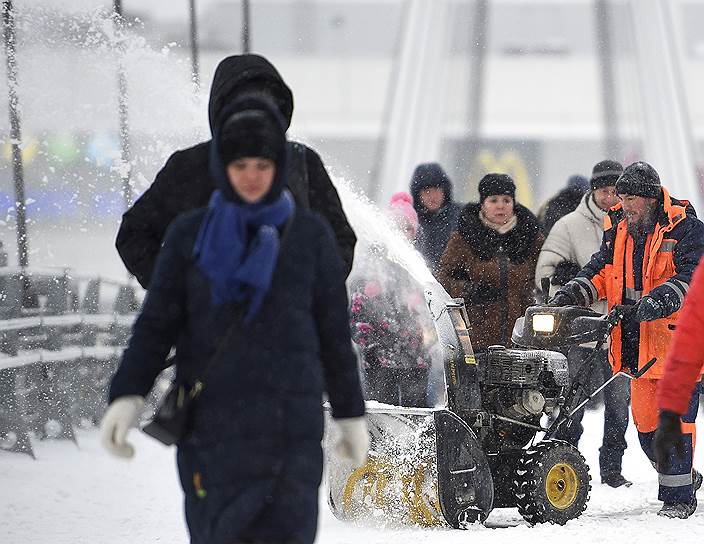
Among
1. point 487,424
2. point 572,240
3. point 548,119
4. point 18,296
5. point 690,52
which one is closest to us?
point 487,424

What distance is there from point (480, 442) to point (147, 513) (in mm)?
1568

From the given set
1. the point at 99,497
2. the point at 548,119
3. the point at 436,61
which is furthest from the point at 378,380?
the point at 548,119

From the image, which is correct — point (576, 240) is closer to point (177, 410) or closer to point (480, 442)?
point (480, 442)

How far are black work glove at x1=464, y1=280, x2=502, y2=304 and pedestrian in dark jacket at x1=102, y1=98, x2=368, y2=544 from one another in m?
3.70

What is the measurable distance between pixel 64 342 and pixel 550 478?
460 cm

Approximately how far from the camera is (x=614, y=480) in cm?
747

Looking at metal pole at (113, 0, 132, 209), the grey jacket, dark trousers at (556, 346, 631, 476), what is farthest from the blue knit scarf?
metal pole at (113, 0, 132, 209)

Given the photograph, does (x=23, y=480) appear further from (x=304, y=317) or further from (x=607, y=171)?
(x=304, y=317)

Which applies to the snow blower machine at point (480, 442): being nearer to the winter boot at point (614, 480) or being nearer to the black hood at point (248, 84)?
the winter boot at point (614, 480)

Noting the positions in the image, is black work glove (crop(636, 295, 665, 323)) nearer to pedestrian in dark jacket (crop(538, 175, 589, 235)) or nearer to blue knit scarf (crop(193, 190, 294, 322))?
pedestrian in dark jacket (crop(538, 175, 589, 235))

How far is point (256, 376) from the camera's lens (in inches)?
120

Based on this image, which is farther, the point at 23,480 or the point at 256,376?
the point at 23,480

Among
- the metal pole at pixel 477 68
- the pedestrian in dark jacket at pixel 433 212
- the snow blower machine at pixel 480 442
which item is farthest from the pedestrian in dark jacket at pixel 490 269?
the metal pole at pixel 477 68

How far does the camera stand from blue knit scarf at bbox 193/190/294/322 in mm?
3023
